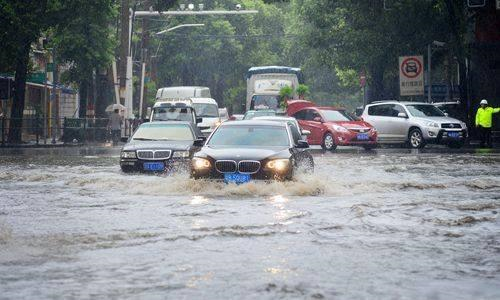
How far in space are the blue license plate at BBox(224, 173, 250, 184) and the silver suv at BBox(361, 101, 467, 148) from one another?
22.1 metres

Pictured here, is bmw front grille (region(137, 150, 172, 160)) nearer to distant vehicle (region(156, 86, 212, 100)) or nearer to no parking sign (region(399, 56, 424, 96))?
no parking sign (region(399, 56, 424, 96))

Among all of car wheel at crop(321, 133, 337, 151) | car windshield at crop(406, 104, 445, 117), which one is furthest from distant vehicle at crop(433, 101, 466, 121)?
car wheel at crop(321, 133, 337, 151)

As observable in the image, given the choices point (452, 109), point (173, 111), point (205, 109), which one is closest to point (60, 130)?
point (205, 109)

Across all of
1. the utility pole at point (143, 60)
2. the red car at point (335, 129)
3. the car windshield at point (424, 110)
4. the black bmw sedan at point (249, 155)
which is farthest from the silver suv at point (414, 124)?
the black bmw sedan at point (249, 155)

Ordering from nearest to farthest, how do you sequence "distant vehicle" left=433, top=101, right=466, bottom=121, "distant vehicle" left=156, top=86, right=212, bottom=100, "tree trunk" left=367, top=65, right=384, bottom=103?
"distant vehicle" left=433, top=101, right=466, bottom=121, "distant vehicle" left=156, top=86, right=212, bottom=100, "tree trunk" left=367, top=65, right=384, bottom=103

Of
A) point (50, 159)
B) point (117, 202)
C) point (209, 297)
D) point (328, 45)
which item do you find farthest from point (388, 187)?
point (328, 45)

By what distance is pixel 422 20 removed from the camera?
49.3 m

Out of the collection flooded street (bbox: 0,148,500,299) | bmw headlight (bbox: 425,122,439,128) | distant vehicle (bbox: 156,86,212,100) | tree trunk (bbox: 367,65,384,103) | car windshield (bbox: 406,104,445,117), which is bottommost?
flooded street (bbox: 0,148,500,299)

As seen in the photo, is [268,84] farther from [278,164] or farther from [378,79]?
[278,164]

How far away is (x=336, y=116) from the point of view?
4012 cm

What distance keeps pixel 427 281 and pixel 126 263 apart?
112 inches

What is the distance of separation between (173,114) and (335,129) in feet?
19.8

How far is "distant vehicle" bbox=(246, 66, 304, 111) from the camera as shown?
2071 inches

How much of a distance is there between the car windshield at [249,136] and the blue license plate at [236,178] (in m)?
1.35
